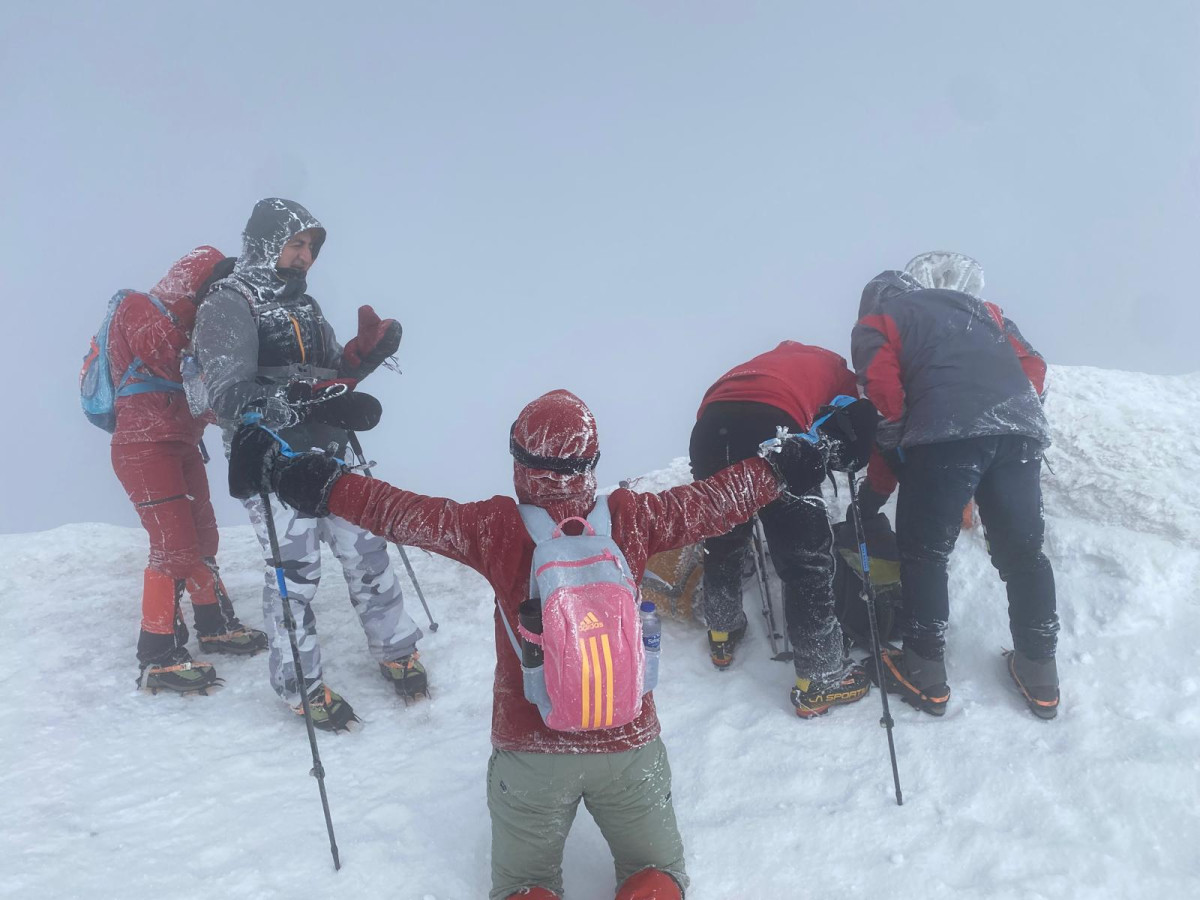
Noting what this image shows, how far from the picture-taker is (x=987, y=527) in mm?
4164

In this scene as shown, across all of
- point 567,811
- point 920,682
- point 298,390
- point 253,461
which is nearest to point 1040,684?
point 920,682

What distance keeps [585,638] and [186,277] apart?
12.9 ft

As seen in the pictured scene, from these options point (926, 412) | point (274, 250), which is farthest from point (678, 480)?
point (274, 250)

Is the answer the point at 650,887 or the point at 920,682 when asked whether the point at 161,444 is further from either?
the point at 920,682

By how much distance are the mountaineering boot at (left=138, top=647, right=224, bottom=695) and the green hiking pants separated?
3.01 meters

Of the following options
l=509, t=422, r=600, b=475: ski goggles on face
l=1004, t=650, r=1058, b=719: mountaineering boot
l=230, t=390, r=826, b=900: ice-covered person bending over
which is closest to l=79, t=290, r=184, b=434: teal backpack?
l=230, t=390, r=826, b=900: ice-covered person bending over

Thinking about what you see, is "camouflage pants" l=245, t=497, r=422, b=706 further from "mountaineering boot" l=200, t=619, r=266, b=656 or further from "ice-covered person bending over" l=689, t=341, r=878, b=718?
"ice-covered person bending over" l=689, t=341, r=878, b=718

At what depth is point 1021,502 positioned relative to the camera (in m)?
4.00

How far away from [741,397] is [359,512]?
2.37 metres

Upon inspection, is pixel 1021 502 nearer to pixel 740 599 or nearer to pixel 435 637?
pixel 740 599

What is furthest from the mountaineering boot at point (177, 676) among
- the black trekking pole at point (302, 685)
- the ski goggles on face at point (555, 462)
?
the ski goggles on face at point (555, 462)

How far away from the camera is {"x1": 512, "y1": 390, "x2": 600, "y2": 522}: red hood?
8.78 ft

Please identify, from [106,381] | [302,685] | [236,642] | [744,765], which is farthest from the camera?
[236,642]

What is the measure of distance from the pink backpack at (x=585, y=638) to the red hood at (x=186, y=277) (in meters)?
3.50
